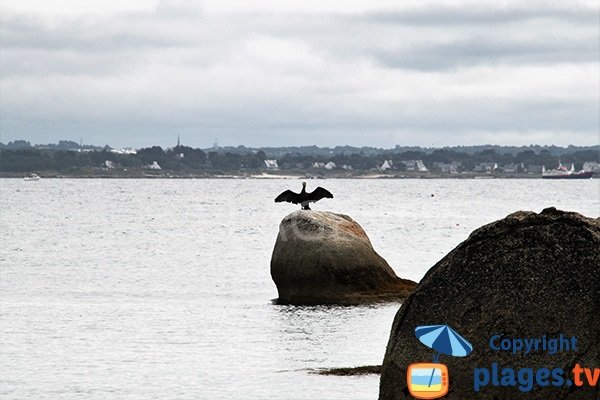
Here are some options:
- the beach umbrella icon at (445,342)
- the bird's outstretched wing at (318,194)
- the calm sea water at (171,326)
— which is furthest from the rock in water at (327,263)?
the beach umbrella icon at (445,342)

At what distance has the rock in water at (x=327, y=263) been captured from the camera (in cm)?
2733

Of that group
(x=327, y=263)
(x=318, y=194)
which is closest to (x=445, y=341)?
(x=327, y=263)

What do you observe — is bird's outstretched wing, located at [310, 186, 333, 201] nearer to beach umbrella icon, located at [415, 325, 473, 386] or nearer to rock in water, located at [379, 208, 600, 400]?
rock in water, located at [379, 208, 600, 400]

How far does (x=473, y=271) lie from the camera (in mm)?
12406

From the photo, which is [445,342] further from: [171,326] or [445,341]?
[171,326]

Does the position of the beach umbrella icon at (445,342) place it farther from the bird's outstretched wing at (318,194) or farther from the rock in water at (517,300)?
the bird's outstretched wing at (318,194)

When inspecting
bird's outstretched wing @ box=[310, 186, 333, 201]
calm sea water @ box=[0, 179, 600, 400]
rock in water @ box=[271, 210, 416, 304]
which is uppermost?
bird's outstretched wing @ box=[310, 186, 333, 201]

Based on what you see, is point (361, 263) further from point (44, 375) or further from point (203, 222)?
point (203, 222)

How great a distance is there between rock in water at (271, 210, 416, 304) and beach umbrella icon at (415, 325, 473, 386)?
1472 cm

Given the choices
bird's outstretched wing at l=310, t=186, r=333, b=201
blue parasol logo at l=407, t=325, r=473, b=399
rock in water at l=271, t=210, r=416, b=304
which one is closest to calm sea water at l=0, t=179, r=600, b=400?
rock in water at l=271, t=210, r=416, b=304

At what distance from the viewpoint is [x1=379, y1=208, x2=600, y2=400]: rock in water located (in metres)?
12.0

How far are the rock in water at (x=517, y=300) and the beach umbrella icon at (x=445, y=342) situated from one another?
0.05m

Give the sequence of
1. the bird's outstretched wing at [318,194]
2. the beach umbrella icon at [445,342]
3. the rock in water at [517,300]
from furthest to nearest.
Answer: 1. the bird's outstretched wing at [318,194]
2. the beach umbrella icon at [445,342]
3. the rock in water at [517,300]

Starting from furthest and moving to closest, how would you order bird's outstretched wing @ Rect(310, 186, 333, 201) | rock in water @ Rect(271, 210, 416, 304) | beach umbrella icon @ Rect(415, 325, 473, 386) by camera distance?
1. bird's outstretched wing @ Rect(310, 186, 333, 201)
2. rock in water @ Rect(271, 210, 416, 304)
3. beach umbrella icon @ Rect(415, 325, 473, 386)
